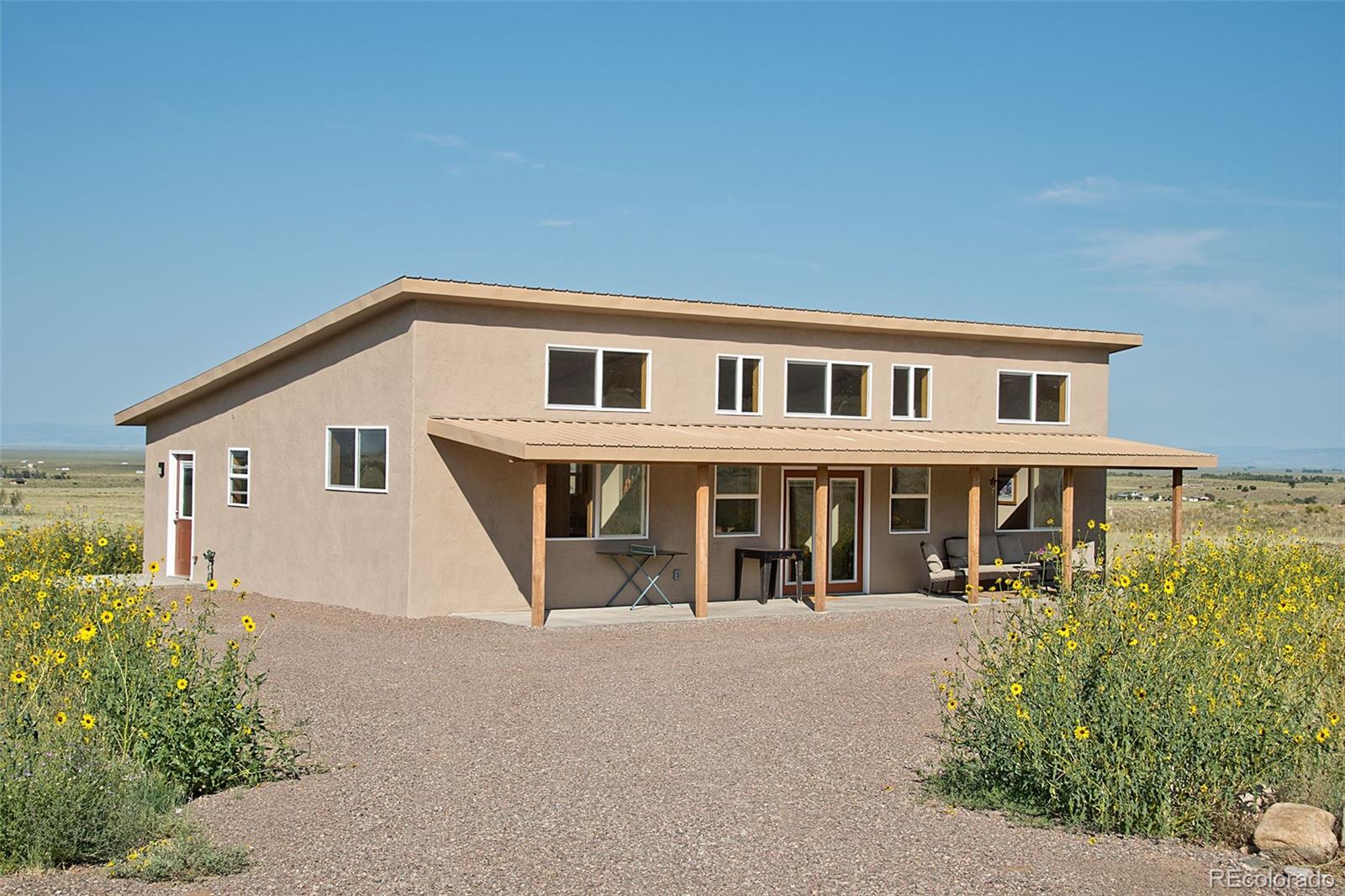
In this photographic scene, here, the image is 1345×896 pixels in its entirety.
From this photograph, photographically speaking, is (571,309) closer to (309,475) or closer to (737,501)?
(737,501)

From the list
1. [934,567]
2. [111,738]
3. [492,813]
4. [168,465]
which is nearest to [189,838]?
[111,738]

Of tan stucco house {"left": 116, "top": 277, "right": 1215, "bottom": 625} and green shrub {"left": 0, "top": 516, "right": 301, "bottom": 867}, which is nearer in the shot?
green shrub {"left": 0, "top": 516, "right": 301, "bottom": 867}

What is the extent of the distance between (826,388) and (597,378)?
390cm

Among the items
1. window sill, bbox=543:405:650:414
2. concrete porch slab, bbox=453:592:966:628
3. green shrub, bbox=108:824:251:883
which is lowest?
concrete porch slab, bbox=453:592:966:628

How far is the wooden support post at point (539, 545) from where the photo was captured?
Answer: 15094mm

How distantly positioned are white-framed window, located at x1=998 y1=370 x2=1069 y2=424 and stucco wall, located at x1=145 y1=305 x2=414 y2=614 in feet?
33.7

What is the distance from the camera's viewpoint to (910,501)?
20.2 meters

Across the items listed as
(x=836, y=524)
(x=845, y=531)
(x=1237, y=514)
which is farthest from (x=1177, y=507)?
(x=1237, y=514)

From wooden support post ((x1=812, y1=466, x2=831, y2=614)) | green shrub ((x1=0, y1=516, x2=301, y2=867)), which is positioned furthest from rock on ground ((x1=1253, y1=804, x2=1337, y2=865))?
wooden support post ((x1=812, y1=466, x2=831, y2=614))

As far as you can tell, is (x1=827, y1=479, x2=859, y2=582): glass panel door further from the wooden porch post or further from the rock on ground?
the rock on ground

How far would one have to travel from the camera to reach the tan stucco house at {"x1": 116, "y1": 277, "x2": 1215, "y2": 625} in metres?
16.3

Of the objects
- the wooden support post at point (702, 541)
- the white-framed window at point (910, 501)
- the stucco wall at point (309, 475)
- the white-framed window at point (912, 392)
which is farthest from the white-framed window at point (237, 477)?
the white-framed window at point (912, 392)

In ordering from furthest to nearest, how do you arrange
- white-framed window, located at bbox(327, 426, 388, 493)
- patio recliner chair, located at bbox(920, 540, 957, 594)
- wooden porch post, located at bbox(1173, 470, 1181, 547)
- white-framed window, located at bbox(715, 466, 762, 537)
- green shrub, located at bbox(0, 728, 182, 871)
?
wooden porch post, located at bbox(1173, 470, 1181, 547) < patio recliner chair, located at bbox(920, 540, 957, 594) < white-framed window, located at bbox(715, 466, 762, 537) < white-framed window, located at bbox(327, 426, 388, 493) < green shrub, located at bbox(0, 728, 182, 871)

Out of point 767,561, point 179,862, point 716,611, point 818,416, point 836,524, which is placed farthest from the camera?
point 836,524
